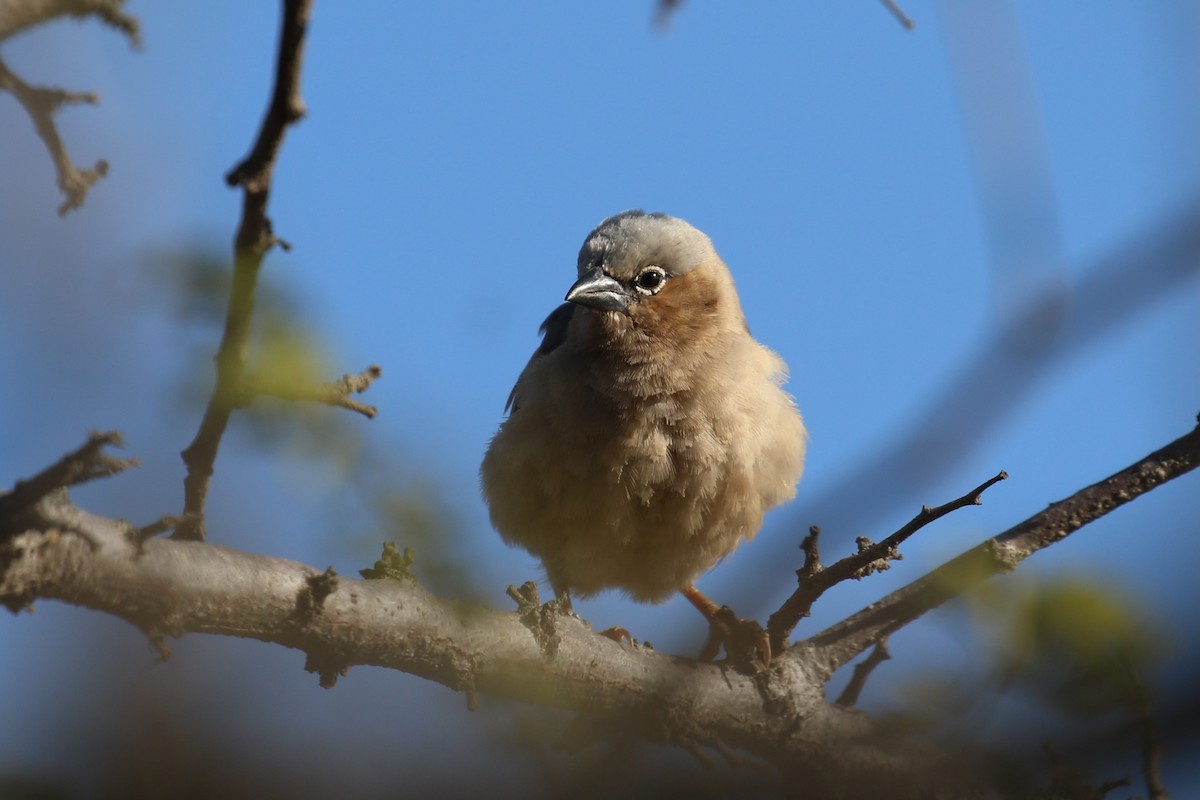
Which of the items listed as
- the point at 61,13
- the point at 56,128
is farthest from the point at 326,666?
the point at 61,13

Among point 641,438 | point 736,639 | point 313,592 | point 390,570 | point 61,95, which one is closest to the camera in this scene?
point 61,95

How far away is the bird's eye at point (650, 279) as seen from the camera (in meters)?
6.42

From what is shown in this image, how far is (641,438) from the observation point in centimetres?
561

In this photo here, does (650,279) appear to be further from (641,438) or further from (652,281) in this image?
(641,438)

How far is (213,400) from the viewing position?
2.67m

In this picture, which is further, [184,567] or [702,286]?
[702,286]

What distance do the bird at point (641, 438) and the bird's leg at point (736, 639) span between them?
0.16m

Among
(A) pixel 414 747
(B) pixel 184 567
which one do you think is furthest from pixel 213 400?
(A) pixel 414 747

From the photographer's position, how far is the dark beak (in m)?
6.14

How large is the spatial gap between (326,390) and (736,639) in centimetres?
309

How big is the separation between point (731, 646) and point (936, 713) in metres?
1.87

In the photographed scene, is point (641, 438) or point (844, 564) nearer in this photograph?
point (844, 564)

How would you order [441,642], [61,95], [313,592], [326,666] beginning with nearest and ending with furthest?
1. [61,95]
2. [313,592]
3. [326,666]
4. [441,642]

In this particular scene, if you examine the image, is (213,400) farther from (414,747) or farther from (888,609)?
(888,609)
